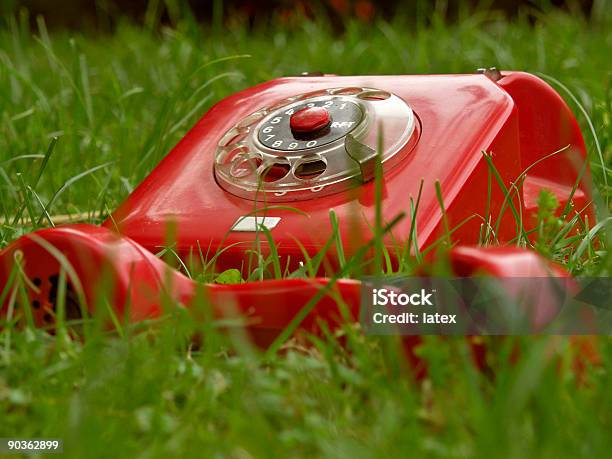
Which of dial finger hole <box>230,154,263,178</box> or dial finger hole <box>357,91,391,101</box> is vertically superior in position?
dial finger hole <box>357,91,391,101</box>

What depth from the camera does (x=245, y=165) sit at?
1165 mm

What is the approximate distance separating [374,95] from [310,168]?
159 millimetres

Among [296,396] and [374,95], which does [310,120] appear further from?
[296,396]

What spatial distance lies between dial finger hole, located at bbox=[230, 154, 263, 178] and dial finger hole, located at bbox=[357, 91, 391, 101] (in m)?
0.16

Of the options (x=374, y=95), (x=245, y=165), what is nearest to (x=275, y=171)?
(x=245, y=165)

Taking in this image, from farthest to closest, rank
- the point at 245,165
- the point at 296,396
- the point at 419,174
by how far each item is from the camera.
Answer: the point at 245,165 < the point at 419,174 < the point at 296,396

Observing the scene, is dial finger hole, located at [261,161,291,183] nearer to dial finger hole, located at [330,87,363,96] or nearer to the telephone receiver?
the telephone receiver

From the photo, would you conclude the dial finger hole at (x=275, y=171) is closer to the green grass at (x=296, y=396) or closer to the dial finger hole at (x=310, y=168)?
the dial finger hole at (x=310, y=168)

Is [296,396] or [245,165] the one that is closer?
Result: [296,396]

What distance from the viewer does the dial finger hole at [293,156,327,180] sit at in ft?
3.61

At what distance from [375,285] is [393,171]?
0.97ft

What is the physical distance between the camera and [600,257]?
111 cm

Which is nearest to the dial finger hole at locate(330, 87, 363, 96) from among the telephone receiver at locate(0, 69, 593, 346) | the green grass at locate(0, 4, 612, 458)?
the telephone receiver at locate(0, 69, 593, 346)

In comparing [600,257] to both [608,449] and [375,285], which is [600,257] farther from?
[608,449]
